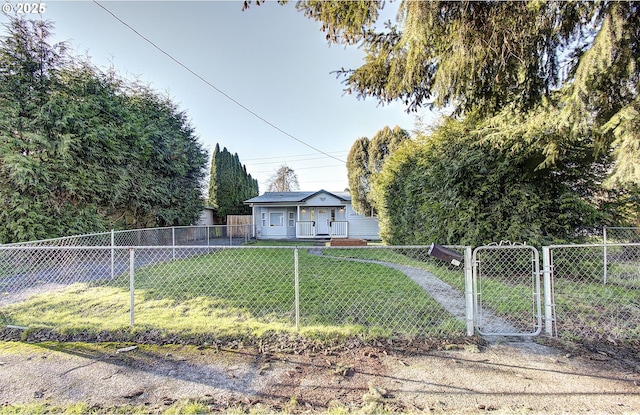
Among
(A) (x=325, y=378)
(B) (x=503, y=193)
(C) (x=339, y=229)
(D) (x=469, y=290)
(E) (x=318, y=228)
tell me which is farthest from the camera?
(E) (x=318, y=228)

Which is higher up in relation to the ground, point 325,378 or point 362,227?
point 362,227

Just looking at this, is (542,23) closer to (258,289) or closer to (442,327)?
(442,327)

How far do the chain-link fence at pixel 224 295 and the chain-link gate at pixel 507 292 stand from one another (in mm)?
403

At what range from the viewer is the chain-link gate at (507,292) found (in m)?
3.63

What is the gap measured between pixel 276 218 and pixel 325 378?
17.4 meters

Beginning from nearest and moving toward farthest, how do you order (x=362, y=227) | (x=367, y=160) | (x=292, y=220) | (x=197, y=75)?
(x=197, y=75) < (x=367, y=160) < (x=362, y=227) < (x=292, y=220)

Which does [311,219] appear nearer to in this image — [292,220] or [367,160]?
[292,220]

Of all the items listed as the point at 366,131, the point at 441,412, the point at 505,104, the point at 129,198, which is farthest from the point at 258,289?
the point at 366,131

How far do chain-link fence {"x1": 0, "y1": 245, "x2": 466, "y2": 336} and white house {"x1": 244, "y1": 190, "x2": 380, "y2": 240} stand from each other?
30.2 feet

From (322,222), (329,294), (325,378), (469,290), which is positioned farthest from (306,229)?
(325,378)

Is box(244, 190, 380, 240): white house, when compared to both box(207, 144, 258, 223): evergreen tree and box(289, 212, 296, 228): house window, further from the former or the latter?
box(207, 144, 258, 223): evergreen tree

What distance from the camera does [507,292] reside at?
556cm

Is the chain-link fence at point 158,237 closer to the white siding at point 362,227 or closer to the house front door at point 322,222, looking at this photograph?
the house front door at point 322,222

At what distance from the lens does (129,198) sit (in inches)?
449
